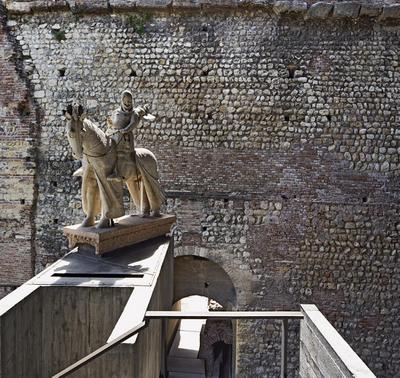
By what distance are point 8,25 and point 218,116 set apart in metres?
5.17

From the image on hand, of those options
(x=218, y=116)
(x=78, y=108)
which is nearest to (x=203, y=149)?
(x=218, y=116)

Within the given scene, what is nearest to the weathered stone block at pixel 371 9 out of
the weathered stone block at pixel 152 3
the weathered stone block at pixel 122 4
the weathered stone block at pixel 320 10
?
the weathered stone block at pixel 320 10

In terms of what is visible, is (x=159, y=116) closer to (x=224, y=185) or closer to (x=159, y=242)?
(x=224, y=185)

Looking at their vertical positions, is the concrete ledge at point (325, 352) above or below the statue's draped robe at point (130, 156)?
below

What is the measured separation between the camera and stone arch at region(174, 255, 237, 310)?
915cm

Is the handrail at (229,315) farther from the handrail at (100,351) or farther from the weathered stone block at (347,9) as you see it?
the weathered stone block at (347,9)

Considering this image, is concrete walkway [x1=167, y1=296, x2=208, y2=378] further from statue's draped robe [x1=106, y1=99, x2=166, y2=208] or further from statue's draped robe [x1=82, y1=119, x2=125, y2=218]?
statue's draped robe [x1=82, y1=119, x2=125, y2=218]

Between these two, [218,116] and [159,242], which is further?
[218,116]

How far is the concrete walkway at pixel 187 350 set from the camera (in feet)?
29.5

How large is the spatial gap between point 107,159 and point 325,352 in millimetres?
3494

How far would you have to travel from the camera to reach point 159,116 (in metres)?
8.83

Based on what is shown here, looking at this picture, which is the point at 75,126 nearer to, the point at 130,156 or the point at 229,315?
the point at 130,156

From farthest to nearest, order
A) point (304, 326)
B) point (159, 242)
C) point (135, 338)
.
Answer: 1. point (159, 242)
2. point (304, 326)
3. point (135, 338)

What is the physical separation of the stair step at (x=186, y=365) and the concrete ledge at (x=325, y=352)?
232 inches
